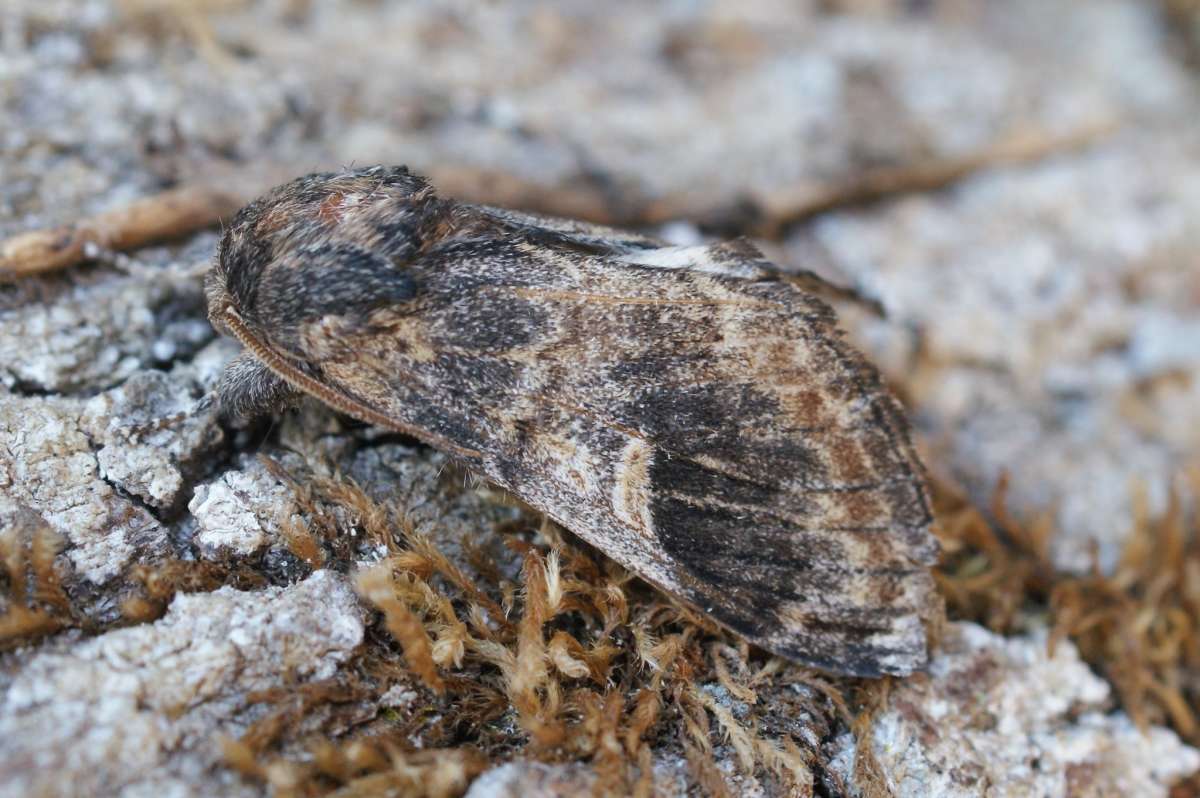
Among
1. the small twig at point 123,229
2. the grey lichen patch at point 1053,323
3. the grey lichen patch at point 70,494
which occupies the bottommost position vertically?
the grey lichen patch at point 1053,323

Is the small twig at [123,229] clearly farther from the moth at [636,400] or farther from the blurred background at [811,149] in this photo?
the moth at [636,400]

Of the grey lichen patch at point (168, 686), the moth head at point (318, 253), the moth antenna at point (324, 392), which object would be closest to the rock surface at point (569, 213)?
the grey lichen patch at point (168, 686)

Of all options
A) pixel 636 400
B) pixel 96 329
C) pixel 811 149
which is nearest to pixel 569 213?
pixel 811 149

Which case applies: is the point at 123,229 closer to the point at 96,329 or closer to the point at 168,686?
the point at 96,329

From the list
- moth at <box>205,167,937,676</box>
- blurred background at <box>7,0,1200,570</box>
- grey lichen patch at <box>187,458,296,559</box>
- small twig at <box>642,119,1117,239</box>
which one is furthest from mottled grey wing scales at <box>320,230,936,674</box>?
small twig at <box>642,119,1117,239</box>

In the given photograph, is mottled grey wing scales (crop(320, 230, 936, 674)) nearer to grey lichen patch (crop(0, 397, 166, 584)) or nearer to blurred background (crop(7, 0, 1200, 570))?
grey lichen patch (crop(0, 397, 166, 584))

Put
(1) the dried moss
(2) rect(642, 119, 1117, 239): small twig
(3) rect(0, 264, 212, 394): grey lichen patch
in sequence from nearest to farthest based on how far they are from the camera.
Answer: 1. (1) the dried moss
2. (3) rect(0, 264, 212, 394): grey lichen patch
3. (2) rect(642, 119, 1117, 239): small twig

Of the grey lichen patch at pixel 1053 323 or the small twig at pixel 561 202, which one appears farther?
the grey lichen patch at pixel 1053 323
